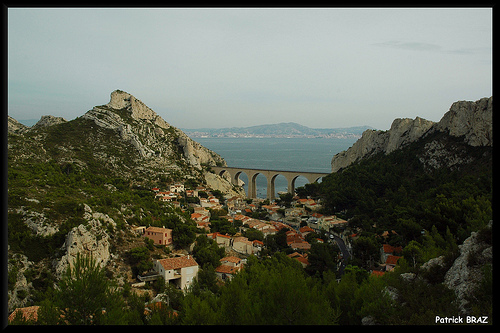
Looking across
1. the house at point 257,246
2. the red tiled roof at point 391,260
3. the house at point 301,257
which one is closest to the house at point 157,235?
the house at point 257,246

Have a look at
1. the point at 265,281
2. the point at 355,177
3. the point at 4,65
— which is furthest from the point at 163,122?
the point at 4,65

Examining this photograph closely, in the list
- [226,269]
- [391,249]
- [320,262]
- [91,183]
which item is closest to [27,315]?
[226,269]

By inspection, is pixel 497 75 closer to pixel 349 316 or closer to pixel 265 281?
pixel 349 316

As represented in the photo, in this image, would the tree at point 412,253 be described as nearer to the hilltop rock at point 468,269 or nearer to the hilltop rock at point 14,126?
the hilltop rock at point 468,269

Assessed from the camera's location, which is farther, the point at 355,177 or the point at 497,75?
the point at 355,177

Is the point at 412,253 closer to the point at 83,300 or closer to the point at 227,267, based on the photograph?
the point at 227,267

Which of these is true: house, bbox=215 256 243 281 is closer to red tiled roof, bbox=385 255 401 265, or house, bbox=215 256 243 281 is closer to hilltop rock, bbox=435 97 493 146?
red tiled roof, bbox=385 255 401 265
